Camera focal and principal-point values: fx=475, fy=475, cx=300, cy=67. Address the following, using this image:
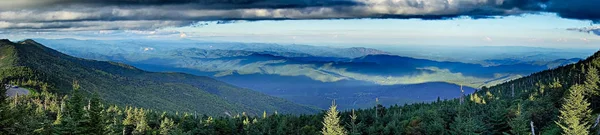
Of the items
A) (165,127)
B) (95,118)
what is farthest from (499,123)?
(165,127)

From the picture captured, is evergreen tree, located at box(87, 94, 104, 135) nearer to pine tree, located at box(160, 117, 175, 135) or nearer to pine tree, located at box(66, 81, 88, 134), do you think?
pine tree, located at box(66, 81, 88, 134)

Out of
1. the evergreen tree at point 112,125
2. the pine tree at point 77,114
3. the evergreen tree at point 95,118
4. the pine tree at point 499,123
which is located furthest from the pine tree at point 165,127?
the pine tree at point 499,123

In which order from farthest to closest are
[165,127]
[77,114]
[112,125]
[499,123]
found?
[165,127] → [499,123] → [112,125] → [77,114]

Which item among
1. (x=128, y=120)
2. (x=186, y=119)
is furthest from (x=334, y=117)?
(x=186, y=119)

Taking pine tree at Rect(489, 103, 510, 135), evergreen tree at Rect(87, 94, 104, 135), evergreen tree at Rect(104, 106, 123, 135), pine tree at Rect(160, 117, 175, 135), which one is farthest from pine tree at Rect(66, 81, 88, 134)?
pine tree at Rect(489, 103, 510, 135)

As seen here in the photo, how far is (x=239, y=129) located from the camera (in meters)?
124

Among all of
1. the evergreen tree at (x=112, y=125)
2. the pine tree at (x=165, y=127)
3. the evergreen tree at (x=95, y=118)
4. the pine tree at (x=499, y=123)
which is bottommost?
the pine tree at (x=165, y=127)

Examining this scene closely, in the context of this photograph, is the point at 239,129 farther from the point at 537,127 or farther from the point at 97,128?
the point at 97,128

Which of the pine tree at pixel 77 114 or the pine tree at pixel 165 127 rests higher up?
the pine tree at pixel 77 114

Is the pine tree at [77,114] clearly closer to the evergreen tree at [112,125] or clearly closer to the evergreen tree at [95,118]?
the evergreen tree at [95,118]

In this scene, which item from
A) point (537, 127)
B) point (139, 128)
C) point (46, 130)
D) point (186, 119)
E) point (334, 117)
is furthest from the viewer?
point (186, 119)

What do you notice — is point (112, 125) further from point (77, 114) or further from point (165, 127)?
point (165, 127)

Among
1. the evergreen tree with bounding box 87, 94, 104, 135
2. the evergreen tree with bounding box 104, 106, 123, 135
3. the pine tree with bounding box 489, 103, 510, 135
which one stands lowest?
the pine tree with bounding box 489, 103, 510, 135

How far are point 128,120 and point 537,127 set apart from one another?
92.6 metres
